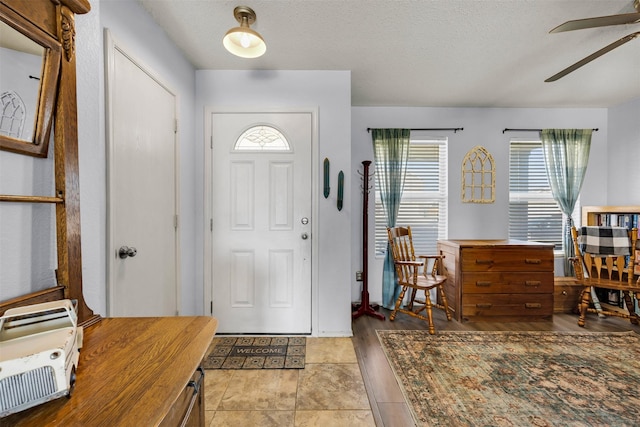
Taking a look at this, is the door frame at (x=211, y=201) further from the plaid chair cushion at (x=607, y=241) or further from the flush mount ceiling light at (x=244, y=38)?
the plaid chair cushion at (x=607, y=241)

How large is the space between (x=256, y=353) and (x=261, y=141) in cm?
185

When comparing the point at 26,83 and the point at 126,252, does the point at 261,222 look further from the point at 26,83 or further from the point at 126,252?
the point at 26,83

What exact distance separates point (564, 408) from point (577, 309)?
2132 mm

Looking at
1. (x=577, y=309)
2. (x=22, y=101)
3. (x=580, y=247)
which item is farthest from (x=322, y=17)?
(x=577, y=309)

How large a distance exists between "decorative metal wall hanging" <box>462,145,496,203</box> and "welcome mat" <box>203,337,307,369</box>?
268 cm

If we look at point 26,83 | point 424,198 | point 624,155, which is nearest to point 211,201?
point 26,83

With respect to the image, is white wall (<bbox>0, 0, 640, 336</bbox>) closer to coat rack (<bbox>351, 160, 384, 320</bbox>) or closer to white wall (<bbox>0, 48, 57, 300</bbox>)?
white wall (<bbox>0, 48, 57, 300</bbox>)

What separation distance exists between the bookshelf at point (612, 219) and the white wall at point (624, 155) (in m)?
0.32

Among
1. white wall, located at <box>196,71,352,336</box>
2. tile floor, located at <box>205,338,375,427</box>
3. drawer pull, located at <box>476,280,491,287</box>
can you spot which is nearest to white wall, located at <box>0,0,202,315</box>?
white wall, located at <box>196,71,352,336</box>

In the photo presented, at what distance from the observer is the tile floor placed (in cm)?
161

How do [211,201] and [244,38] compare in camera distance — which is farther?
[211,201]

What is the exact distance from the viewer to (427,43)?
2.19 meters

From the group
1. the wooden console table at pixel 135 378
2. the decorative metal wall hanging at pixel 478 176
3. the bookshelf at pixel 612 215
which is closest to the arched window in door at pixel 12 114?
the wooden console table at pixel 135 378

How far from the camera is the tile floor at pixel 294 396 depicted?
161 cm
